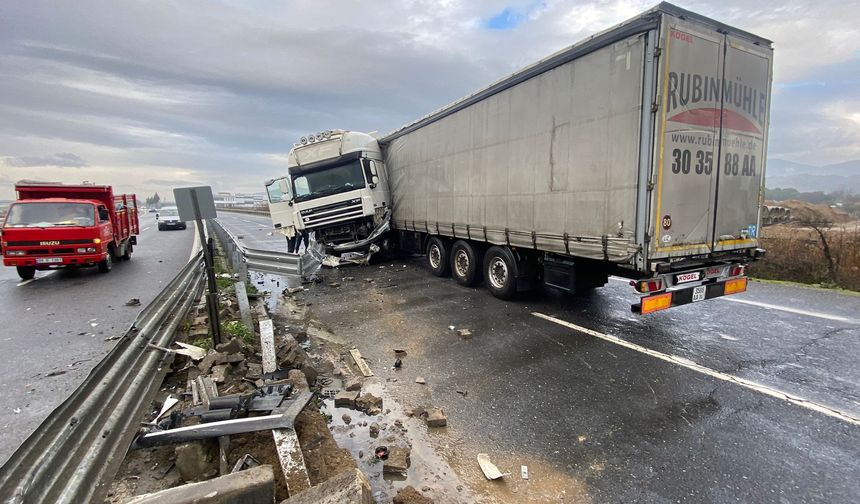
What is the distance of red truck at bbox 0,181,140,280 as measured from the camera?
380 inches

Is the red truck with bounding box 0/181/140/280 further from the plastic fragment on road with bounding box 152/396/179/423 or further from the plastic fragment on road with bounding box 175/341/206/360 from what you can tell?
the plastic fragment on road with bounding box 152/396/179/423

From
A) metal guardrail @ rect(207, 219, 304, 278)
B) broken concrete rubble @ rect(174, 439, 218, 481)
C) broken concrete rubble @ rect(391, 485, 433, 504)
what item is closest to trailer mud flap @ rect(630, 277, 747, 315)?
broken concrete rubble @ rect(391, 485, 433, 504)

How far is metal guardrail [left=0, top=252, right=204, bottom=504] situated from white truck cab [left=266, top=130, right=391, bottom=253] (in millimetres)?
7280

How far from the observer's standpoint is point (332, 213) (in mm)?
11641

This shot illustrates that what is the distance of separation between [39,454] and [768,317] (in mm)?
8666

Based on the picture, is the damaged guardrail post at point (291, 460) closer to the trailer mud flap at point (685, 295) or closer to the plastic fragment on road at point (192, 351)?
the plastic fragment on road at point (192, 351)

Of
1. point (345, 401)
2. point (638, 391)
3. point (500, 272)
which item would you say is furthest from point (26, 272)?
point (638, 391)

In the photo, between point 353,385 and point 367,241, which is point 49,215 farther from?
point 353,385

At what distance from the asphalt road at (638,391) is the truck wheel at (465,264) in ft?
3.59

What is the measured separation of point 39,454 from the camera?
259cm

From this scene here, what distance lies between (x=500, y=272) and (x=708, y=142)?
388 cm

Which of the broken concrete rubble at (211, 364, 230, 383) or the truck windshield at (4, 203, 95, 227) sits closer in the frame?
the broken concrete rubble at (211, 364, 230, 383)

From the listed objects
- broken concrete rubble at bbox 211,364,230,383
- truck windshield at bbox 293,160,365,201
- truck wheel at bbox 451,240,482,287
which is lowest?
broken concrete rubble at bbox 211,364,230,383

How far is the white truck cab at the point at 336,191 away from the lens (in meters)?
11.5
